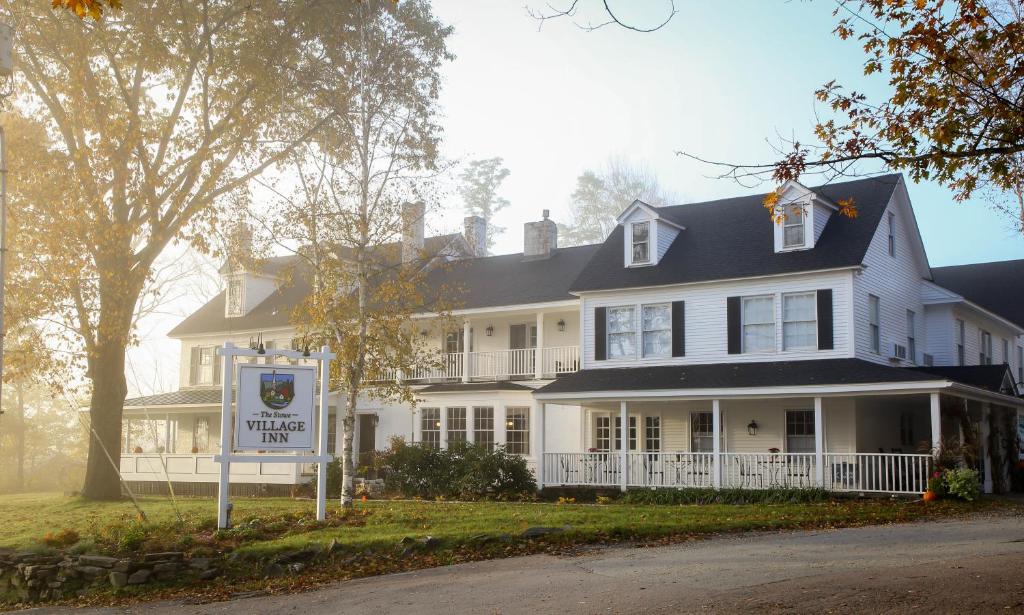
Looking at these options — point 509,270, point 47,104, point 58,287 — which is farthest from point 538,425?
point 47,104

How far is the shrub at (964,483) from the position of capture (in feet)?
62.7

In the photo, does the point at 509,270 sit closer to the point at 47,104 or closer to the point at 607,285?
the point at 607,285

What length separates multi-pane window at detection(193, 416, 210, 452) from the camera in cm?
3488

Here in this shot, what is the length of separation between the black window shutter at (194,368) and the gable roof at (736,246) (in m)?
16.7

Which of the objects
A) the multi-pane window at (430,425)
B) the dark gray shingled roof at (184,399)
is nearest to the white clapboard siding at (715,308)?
the multi-pane window at (430,425)

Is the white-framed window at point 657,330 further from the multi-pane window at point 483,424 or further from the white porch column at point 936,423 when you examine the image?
the white porch column at point 936,423

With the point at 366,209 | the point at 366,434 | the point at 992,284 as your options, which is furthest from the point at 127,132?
the point at 992,284

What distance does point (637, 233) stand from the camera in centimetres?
2653

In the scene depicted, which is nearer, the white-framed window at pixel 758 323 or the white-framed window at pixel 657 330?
the white-framed window at pixel 758 323

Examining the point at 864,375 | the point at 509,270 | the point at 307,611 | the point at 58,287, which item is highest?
the point at 509,270

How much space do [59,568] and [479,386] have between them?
15890mm

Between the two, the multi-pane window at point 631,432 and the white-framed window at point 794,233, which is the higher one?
the white-framed window at point 794,233

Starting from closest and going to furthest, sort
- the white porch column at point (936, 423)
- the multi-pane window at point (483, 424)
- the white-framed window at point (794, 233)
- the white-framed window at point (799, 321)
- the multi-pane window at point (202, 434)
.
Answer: the white porch column at point (936, 423) < the white-framed window at point (799, 321) < the white-framed window at point (794, 233) < the multi-pane window at point (483, 424) < the multi-pane window at point (202, 434)

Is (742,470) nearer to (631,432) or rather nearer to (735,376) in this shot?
(735,376)
